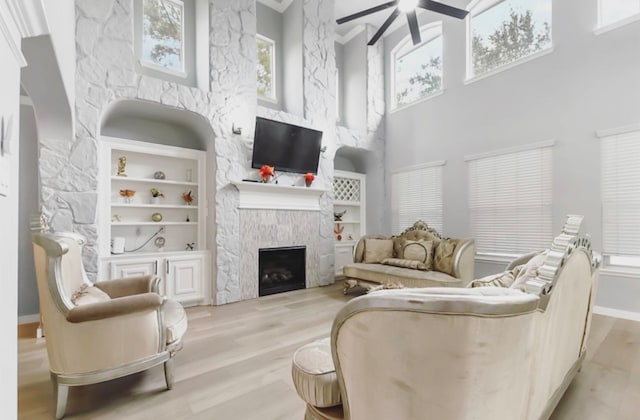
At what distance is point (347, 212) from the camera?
245 inches

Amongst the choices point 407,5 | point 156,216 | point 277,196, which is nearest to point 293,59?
point 407,5

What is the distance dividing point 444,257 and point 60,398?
403 centimetres

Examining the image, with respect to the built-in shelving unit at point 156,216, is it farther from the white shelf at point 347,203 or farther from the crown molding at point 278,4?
the crown molding at point 278,4

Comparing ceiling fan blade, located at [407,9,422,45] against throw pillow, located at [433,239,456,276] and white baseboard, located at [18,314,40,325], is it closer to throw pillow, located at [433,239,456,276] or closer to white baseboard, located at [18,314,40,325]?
throw pillow, located at [433,239,456,276]

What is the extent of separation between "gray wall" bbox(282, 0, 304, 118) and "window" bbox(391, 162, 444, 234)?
7.78ft

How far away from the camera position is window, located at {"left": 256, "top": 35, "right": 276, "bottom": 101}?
5.18 m

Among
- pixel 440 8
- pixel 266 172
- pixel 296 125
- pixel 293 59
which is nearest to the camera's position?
pixel 440 8

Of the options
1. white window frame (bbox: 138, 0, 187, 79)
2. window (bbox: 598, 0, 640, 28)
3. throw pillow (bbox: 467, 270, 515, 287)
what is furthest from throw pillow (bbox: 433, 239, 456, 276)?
white window frame (bbox: 138, 0, 187, 79)

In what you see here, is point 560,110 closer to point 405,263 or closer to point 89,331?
point 405,263

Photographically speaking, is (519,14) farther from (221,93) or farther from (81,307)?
(81,307)

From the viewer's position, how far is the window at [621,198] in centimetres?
319

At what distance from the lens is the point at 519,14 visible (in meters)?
4.23

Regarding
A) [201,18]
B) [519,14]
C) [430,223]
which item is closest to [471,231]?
[430,223]

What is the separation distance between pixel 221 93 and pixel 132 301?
316 cm
